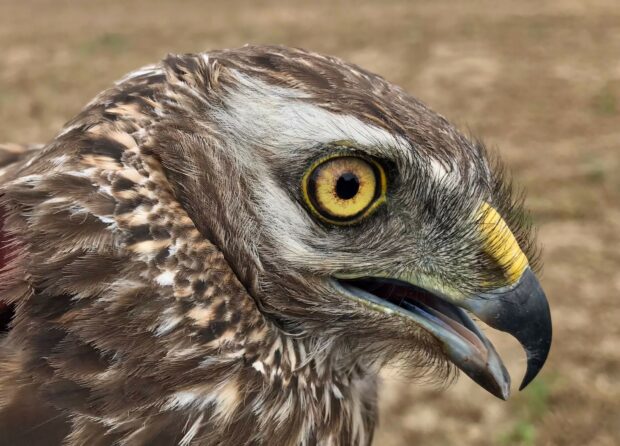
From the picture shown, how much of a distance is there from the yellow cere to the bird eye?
Result: 0.38m

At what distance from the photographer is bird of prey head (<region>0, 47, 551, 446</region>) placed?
1.80 metres

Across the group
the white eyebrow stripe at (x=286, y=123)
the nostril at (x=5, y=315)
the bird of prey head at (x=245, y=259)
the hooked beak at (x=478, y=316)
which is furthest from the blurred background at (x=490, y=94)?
the nostril at (x=5, y=315)

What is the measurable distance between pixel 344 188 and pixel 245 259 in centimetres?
36

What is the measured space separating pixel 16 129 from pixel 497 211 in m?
9.49

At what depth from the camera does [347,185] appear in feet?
6.38

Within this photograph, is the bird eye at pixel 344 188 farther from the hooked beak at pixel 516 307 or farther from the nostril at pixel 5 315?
the nostril at pixel 5 315

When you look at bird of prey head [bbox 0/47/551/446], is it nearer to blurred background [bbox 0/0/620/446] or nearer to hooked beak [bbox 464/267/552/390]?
hooked beak [bbox 464/267/552/390]

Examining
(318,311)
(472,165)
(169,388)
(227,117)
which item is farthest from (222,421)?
(472,165)

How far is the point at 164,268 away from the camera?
184 centimetres

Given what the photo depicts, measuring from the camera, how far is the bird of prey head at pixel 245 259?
180 centimetres

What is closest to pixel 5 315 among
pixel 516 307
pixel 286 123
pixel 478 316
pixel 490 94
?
pixel 286 123

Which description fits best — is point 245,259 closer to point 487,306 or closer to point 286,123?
point 286,123

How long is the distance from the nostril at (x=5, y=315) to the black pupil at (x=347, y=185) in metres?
0.94

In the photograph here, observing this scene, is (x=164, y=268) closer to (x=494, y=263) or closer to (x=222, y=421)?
(x=222, y=421)
